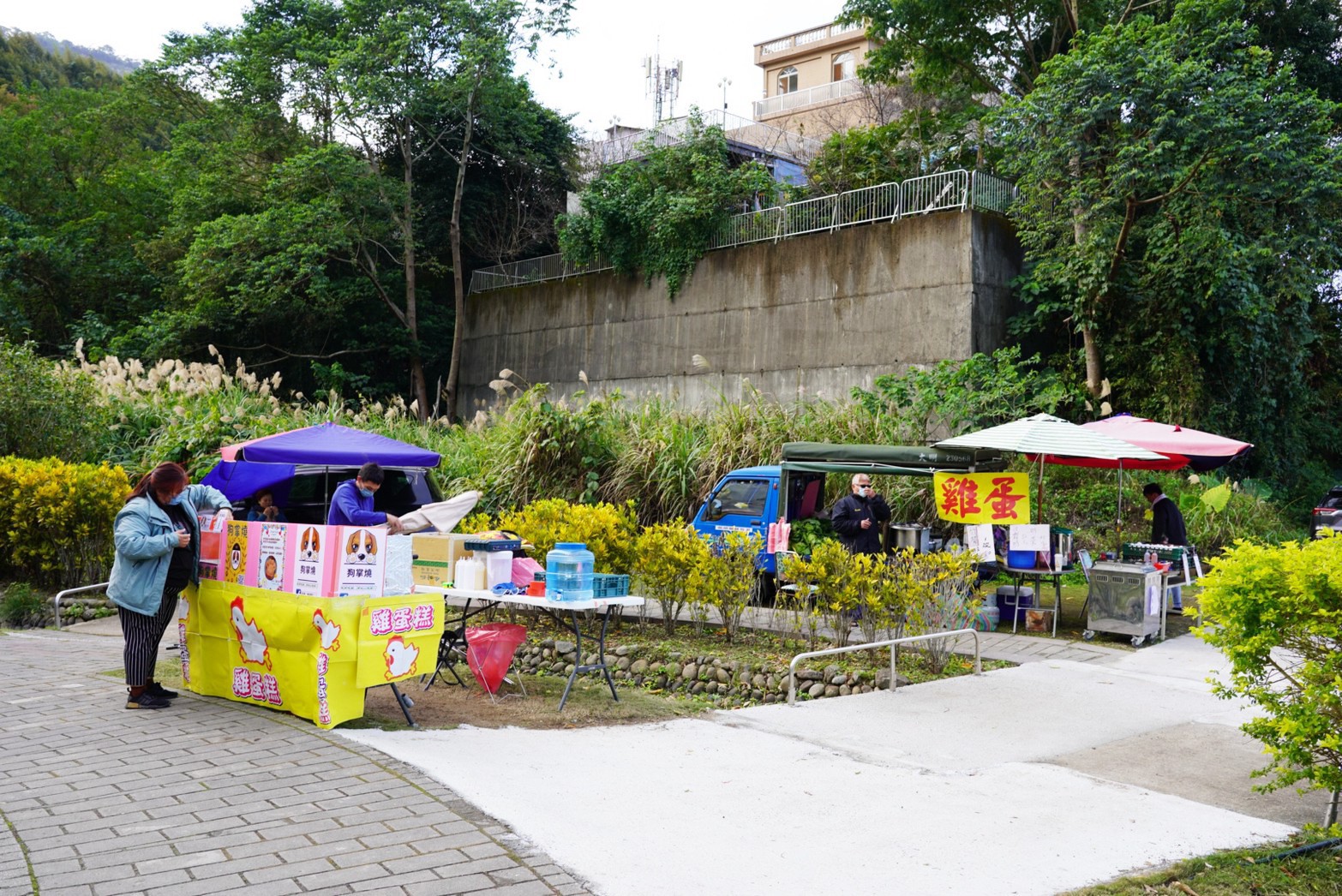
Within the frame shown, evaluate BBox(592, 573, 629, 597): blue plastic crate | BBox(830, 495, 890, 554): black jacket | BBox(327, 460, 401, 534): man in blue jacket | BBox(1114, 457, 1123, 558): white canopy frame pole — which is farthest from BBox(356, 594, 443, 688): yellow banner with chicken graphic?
BBox(1114, 457, 1123, 558): white canopy frame pole

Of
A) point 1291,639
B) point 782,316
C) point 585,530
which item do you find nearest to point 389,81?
point 782,316

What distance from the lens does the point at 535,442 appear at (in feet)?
51.9

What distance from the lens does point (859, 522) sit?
429 inches

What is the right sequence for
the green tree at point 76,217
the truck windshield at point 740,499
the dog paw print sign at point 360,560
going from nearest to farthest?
the dog paw print sign at point 360,560
the truck windshield at point 740,499
the green tree at point 76,217

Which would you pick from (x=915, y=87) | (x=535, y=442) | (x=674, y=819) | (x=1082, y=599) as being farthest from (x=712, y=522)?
(x=915, y=87)

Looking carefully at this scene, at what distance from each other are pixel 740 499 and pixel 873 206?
9.75 metres

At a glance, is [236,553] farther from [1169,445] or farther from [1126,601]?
[1169,445]

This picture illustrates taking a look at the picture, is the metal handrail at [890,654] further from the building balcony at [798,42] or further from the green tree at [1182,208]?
the building balcony at [798,42]

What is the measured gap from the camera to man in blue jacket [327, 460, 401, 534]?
8289 mm

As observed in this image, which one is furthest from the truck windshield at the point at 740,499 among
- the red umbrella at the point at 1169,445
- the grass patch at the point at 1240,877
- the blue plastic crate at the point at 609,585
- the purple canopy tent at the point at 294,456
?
the grass patch at the point at 1240,877

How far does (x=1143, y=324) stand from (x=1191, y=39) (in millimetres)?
4824

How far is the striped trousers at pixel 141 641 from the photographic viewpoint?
6.85m

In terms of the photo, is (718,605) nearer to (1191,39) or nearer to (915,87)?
(1191,39)

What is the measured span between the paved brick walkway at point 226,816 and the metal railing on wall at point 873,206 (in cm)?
1584
